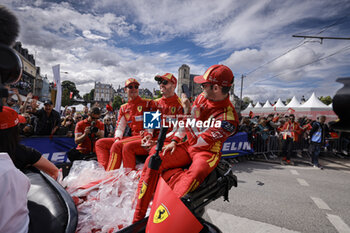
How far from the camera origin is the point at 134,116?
2.84m

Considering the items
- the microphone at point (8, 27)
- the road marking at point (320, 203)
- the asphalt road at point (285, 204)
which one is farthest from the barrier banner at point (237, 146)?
the microphone at point (8, 27)

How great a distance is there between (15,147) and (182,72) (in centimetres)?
5235

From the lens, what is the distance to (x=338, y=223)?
2.78 metres

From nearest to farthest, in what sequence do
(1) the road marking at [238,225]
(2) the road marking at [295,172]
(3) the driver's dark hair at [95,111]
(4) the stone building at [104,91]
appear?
(1) the road marking at [238,225], (3) the driver's dark hair at [95,111], (2) the road marking at [295,172], (4) the stone building at [104,91]

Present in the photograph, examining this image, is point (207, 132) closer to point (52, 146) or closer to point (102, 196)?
point (102, 196)

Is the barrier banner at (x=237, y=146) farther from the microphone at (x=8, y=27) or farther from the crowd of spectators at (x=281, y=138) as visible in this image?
the microphone at (x=8, y=27)

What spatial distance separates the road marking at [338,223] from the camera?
8.52 feet

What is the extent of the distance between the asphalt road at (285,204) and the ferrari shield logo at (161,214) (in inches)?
72.0

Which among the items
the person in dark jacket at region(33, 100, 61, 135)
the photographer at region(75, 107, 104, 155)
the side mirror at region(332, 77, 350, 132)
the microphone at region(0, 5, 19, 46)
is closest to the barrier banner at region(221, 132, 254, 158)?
the photographer at region(75, 107, 104, 155)

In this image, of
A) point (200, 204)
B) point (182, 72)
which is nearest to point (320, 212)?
point (200, 204)

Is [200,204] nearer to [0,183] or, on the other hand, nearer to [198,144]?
[198,144]

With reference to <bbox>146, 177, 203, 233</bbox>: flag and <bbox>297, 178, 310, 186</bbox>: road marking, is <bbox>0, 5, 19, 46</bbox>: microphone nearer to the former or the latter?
<bbox>146, 177, 203, 233</bbox>: flag

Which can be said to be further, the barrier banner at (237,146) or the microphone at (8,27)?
the barrier banner at (237,146)

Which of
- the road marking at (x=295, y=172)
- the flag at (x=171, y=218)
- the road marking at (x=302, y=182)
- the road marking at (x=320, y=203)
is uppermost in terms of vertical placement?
the flag at (x=171, y=218)
